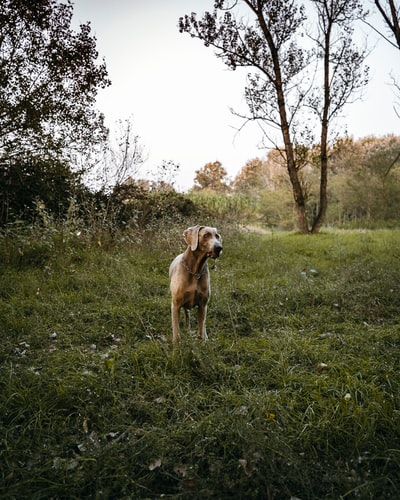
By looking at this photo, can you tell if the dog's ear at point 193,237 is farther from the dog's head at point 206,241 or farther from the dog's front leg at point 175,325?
the dog's front leg at point 175,325

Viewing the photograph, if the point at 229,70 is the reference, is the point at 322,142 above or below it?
below

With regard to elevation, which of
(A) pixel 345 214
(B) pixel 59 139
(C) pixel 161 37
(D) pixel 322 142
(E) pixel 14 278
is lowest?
(E) pixel 14 278

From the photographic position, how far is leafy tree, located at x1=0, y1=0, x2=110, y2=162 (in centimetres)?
672

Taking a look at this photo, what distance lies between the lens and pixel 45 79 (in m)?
7.11

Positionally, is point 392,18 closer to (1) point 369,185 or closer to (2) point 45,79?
(2) point 45,79

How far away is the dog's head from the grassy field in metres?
0.97

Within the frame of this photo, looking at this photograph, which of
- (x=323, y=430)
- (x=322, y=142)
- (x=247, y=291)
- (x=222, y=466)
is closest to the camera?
(x=222, y=466)

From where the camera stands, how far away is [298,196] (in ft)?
39.1

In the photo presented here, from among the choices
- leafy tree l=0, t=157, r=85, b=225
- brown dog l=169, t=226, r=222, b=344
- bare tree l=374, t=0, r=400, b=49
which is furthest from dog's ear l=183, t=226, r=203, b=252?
bare tree l=374, t=0, r=400, b=49

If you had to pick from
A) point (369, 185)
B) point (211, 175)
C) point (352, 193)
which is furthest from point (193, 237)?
point (211, 175)

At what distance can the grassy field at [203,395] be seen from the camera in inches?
65.7

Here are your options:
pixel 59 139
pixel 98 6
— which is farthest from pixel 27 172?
pixel 98 6

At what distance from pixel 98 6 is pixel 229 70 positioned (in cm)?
487

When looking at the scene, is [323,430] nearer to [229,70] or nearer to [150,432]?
[150,432]
